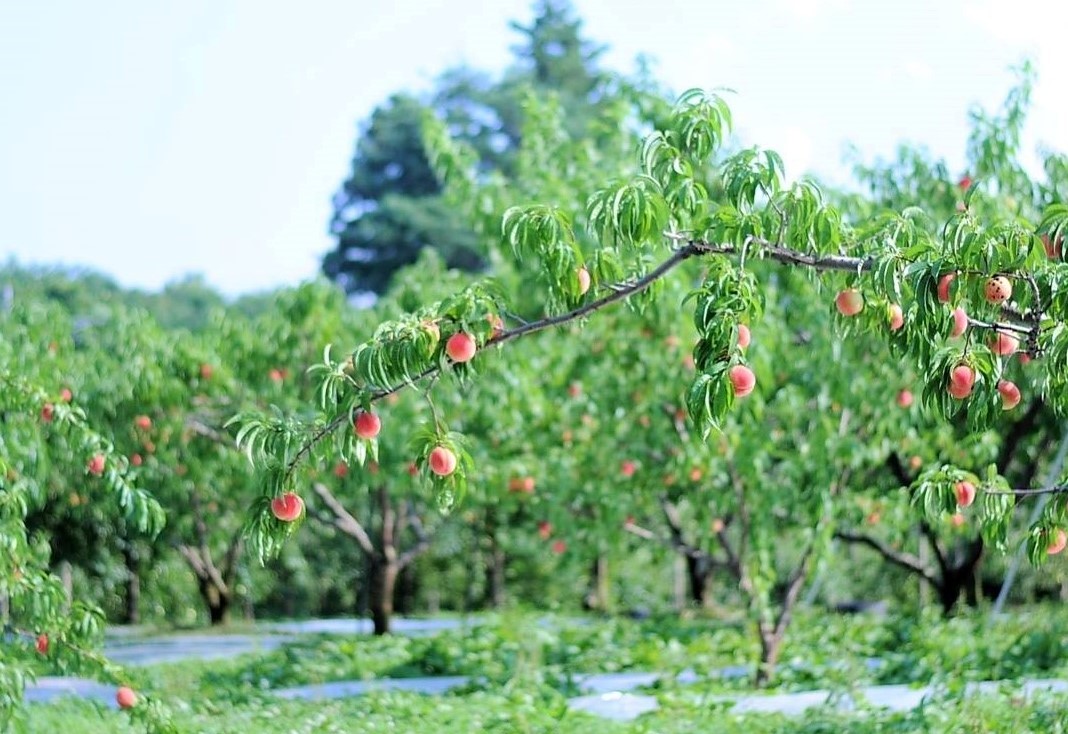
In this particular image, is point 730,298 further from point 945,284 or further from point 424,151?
point 424,151

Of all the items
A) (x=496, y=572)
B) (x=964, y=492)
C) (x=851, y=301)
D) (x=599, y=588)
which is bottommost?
(x=599, y=588)

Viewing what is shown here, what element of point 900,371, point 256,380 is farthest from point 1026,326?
point 256,380

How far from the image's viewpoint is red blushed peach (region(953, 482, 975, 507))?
359 cm

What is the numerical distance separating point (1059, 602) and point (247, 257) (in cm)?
2397

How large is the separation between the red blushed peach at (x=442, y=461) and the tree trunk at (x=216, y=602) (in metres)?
10.1

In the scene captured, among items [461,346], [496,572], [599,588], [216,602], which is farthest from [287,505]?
[496,572]

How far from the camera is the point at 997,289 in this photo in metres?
3.09

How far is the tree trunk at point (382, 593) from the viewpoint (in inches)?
414

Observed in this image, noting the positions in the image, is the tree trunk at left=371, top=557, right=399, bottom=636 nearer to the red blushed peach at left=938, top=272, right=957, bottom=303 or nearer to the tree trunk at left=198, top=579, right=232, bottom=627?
the tree trunk at left=198, top=579, right=232, bottom=627

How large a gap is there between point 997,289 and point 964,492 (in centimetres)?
71

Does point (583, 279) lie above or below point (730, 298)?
above

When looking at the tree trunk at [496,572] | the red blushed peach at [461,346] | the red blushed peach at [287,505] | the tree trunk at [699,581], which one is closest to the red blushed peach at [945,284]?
the red blushed peach at [461,346]

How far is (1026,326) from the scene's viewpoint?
3.38 meters

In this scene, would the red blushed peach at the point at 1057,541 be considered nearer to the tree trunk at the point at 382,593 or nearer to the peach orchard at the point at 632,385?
the peach orchard at the point at 632,385
